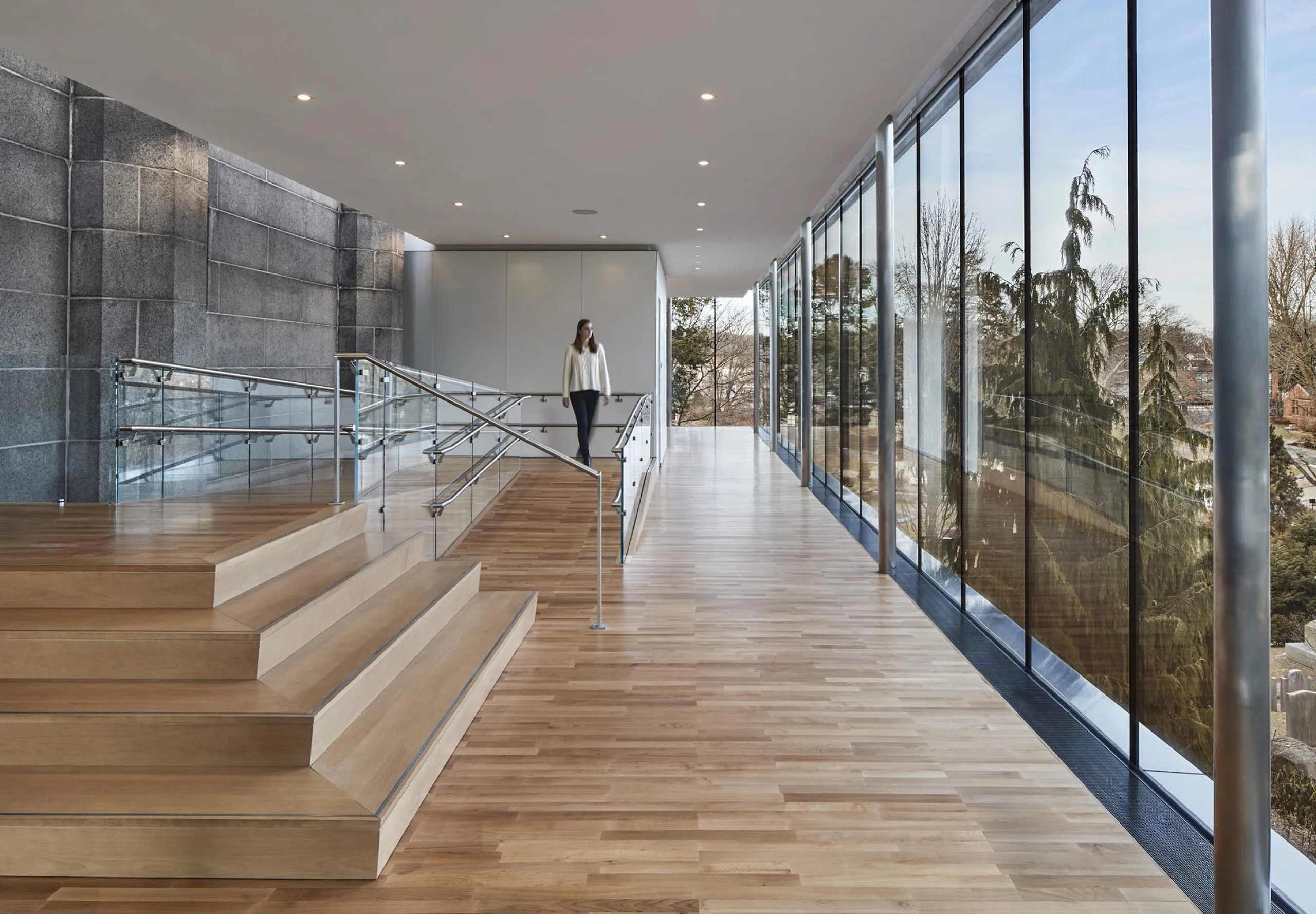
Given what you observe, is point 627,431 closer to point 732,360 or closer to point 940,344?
point 940,344

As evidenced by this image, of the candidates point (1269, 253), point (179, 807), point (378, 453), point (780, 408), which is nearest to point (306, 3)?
point (378, 453)

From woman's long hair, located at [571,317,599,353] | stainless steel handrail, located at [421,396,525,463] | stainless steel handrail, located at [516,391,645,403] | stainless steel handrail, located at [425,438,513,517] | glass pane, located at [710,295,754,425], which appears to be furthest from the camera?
glass pane, located at [710,295,754,425]

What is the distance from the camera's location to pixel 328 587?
12.7 ft

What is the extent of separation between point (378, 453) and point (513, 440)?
4109mm

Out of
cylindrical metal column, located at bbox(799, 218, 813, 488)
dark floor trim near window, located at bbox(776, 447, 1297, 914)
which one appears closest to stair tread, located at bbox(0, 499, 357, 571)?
dark floor trim near window, located at bbox(776, 447, 1297, 914)

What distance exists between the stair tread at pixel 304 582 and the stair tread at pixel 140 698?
251 millimetres

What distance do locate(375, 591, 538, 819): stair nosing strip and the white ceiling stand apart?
9.77 ft

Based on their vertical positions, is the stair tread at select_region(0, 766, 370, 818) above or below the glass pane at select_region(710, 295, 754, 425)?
below

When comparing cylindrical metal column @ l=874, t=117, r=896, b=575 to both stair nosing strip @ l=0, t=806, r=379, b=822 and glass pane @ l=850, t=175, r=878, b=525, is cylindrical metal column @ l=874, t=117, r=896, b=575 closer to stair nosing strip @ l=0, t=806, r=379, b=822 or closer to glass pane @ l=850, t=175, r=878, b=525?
glass pane @ l=850, t=175, r=878, b=525

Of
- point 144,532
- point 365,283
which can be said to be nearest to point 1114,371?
point 144,532

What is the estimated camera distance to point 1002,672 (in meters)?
4.38

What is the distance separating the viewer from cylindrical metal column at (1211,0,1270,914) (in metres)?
2.17

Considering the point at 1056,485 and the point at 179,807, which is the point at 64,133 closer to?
the point at 179,807

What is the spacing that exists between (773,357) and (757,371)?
4.61 meters
